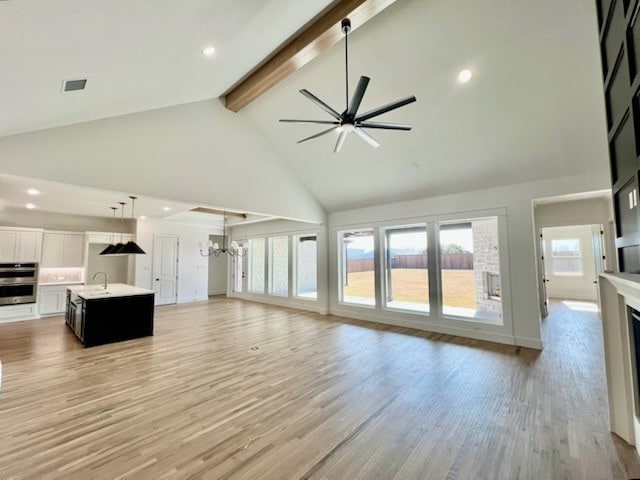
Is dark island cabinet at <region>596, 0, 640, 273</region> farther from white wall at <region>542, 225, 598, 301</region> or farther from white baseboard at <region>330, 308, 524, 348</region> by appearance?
white wall at <region>542, 225, 598, 301</region>

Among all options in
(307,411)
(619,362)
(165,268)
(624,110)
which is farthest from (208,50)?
(165,268)

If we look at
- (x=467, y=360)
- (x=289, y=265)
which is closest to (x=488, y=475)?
(x=467, y=360)

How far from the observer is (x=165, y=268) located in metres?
9.21

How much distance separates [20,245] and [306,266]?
7388mm

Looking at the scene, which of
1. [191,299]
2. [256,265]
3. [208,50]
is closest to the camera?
[208,50]

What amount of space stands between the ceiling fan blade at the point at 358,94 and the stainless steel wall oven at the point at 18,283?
8766mm

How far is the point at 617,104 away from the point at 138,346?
6.90m

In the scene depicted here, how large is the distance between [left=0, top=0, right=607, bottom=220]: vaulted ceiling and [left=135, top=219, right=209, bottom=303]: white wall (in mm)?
5299

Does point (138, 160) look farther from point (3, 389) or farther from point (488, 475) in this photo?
point (488, 475)

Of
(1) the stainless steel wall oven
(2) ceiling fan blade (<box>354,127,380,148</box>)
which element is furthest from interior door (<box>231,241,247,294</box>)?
(2) ceiling fan blade (<box>354,127,380,148</box>)

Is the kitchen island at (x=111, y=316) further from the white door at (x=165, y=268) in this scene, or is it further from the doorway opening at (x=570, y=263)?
the doorway opening at (x=570, y=263)

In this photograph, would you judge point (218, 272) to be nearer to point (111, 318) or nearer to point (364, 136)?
point (111, 318)

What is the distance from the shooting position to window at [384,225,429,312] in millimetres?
6188

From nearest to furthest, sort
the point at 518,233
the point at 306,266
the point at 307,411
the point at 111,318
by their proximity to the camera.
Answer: the point at 307,411, the point at 518,233, the point at 111,318, the point at 306,266
